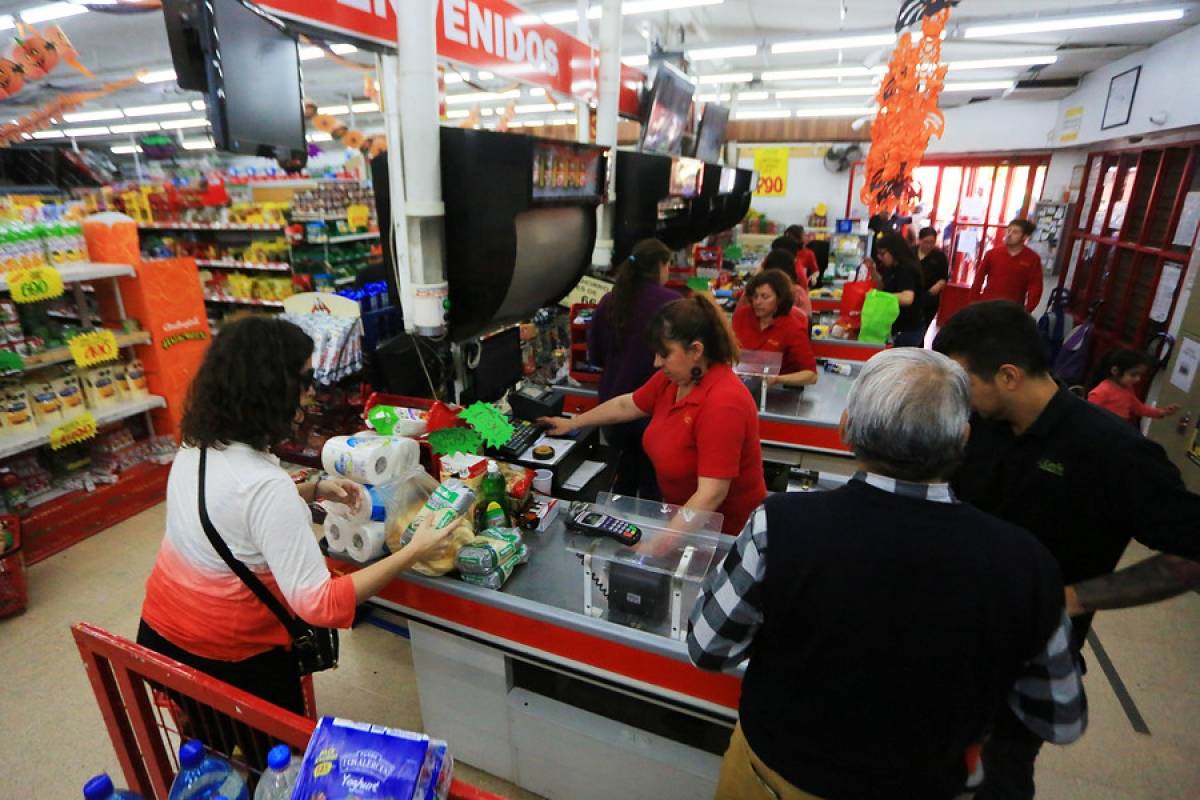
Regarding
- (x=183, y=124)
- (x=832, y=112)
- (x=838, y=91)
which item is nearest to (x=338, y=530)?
(x=838, y=91)

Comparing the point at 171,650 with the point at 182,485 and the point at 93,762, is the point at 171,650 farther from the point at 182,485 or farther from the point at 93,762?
the point at 93,762

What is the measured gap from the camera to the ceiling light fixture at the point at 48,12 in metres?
6.32

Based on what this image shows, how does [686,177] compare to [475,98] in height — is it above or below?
below

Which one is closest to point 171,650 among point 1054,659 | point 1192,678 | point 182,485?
point 182,485

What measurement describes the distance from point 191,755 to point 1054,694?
1.59 metres

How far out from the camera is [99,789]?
1.06m

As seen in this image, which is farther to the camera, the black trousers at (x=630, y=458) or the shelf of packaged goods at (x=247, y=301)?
the shelf of packaged goods at (x=247, y=301)

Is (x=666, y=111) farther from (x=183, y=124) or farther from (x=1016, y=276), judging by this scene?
(x=183, y=124)

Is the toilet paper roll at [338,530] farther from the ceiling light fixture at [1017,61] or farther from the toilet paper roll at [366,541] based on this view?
the ceiling light fixture at [1017,61]

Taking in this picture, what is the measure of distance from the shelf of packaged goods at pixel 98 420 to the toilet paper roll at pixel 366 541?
3062mm

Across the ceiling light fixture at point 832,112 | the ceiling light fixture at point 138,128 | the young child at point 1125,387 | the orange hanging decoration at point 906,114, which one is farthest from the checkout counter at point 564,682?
the ceiling light fixture at point 138,128

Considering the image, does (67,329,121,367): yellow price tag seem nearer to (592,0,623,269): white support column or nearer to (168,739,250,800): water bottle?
(592,0,623,269): white support column

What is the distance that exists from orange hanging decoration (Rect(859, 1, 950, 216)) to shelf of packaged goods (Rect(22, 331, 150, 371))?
5430 millimetres

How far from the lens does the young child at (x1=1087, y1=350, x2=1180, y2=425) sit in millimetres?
3951
